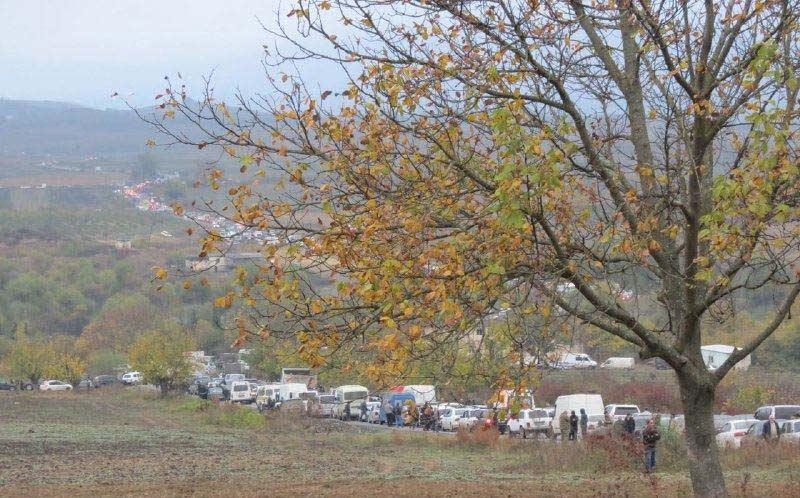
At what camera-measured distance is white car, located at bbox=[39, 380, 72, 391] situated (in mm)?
88875

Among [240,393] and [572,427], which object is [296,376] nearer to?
[240,393]

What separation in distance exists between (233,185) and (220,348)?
11890 centimetres

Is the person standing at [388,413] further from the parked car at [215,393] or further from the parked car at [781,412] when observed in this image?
the parked car at [215,393]

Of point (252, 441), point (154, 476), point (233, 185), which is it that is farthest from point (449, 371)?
point (252, 441)

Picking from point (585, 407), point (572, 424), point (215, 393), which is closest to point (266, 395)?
point (215, 393)

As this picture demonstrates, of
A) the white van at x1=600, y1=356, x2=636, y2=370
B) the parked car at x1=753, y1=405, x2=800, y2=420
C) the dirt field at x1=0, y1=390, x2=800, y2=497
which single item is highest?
the white van at x1=600, y1=356, x2=636, y2=370

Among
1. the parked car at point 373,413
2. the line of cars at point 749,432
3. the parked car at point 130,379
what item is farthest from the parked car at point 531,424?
the parked car at point 130,379

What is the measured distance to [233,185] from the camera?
987 centimetres

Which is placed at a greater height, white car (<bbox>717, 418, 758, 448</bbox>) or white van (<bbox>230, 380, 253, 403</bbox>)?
white van (<bbox>230, 380, 253, 403</bbox>)

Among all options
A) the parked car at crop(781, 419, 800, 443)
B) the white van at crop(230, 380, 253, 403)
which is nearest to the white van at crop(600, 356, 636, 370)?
the white van at crop(230, 380, 253, 403)

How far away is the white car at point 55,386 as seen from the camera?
3499 inches

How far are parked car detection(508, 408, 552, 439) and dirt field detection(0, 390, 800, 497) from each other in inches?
154

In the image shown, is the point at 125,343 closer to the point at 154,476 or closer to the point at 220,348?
the point at 220,348

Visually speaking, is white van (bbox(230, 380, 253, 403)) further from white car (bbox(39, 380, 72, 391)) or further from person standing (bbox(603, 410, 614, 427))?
person standing (bbox(603, 410, 614, 427))
